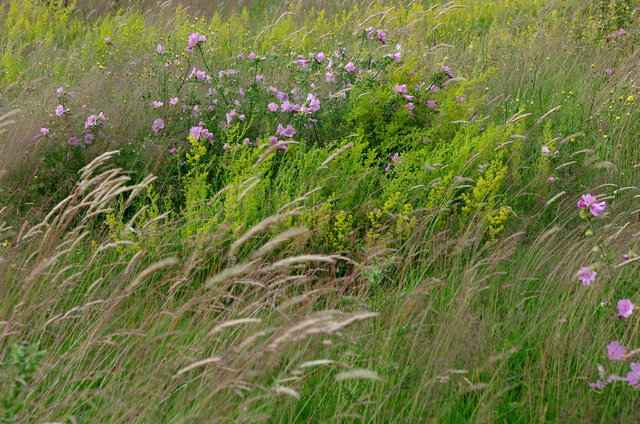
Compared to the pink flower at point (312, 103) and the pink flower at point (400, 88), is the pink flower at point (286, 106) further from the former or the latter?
the pink flower at point (400, 88)

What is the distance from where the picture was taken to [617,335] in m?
2.24

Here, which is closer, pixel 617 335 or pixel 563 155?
pixel 617 335

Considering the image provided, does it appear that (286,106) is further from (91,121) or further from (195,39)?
(91,121)

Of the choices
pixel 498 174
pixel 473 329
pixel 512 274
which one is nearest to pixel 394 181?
pixel 498 174

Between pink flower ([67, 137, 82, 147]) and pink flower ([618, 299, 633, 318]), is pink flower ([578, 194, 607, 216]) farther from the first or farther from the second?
pink flower ([67, 137, 82, 147])

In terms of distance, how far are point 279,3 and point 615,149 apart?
6.30 metres

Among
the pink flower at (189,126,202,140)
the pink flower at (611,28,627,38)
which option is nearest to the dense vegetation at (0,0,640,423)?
the pink flower at (189,126,202,140)

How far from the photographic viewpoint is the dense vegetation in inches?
75.5

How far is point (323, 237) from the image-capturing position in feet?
9.62

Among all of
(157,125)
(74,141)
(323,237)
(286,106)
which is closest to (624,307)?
(323,237)

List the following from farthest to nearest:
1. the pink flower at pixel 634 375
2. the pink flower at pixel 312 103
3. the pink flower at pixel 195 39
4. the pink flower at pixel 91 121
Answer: the pink flower at pixel 195 39 < the pink flower at pixel 312 103 < the pink flower at pixel 91 121 < the pink flower at pixel 634 375

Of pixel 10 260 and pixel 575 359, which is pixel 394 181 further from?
pixel 10 260

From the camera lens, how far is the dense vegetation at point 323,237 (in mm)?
1919

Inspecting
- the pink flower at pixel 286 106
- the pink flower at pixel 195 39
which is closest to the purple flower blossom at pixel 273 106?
the pink flower at pixel 286 106
